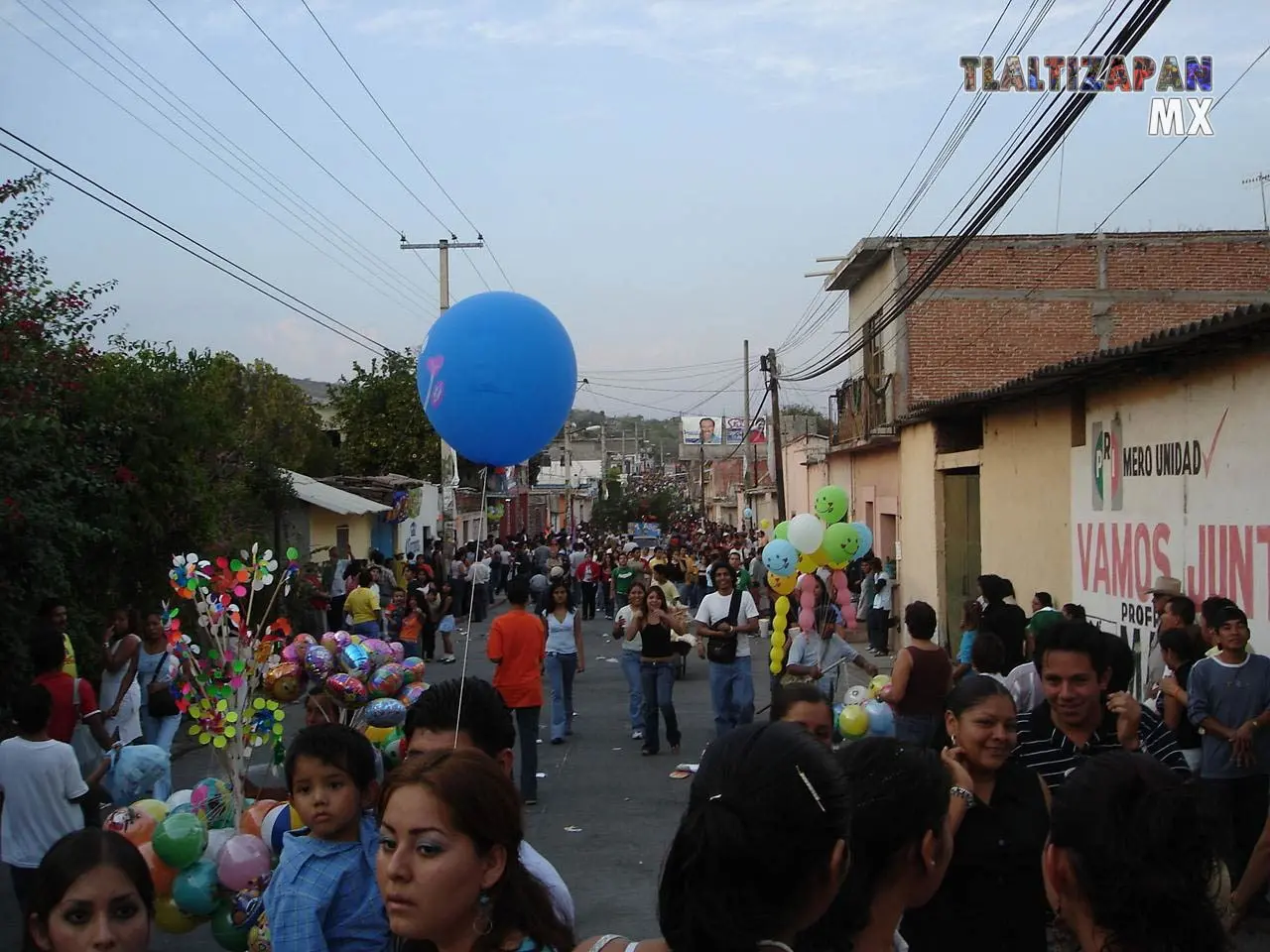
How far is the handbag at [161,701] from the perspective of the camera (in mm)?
9430

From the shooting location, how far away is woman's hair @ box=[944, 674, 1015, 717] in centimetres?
380

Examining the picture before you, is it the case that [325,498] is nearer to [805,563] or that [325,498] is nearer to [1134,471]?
[805,563]

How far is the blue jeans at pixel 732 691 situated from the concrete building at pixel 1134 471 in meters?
3.64

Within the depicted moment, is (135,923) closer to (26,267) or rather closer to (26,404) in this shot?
(26,404)

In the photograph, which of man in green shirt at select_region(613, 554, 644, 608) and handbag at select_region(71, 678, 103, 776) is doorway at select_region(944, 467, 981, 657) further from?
handbag at select_region(71, 678, 103, 776)

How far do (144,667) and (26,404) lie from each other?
2391 millimetres

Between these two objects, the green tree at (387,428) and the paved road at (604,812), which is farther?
the green tree at (387,428)

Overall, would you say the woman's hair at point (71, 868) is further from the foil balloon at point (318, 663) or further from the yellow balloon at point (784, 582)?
the yellow balloon at point (784, 582)

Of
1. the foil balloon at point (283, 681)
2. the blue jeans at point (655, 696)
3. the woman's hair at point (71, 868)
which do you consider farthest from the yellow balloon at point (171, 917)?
the blue jeans at point (655, 696)

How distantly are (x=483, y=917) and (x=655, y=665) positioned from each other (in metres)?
9.49

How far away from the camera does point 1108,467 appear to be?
12336mm

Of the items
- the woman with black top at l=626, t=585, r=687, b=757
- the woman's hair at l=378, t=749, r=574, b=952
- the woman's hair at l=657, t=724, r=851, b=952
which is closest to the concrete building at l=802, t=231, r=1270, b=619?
the woman with black top at l=626, t=585, r=687, b=757

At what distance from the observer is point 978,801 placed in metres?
3.61

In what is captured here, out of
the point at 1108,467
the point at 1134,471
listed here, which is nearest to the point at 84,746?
the point at 1134,471
